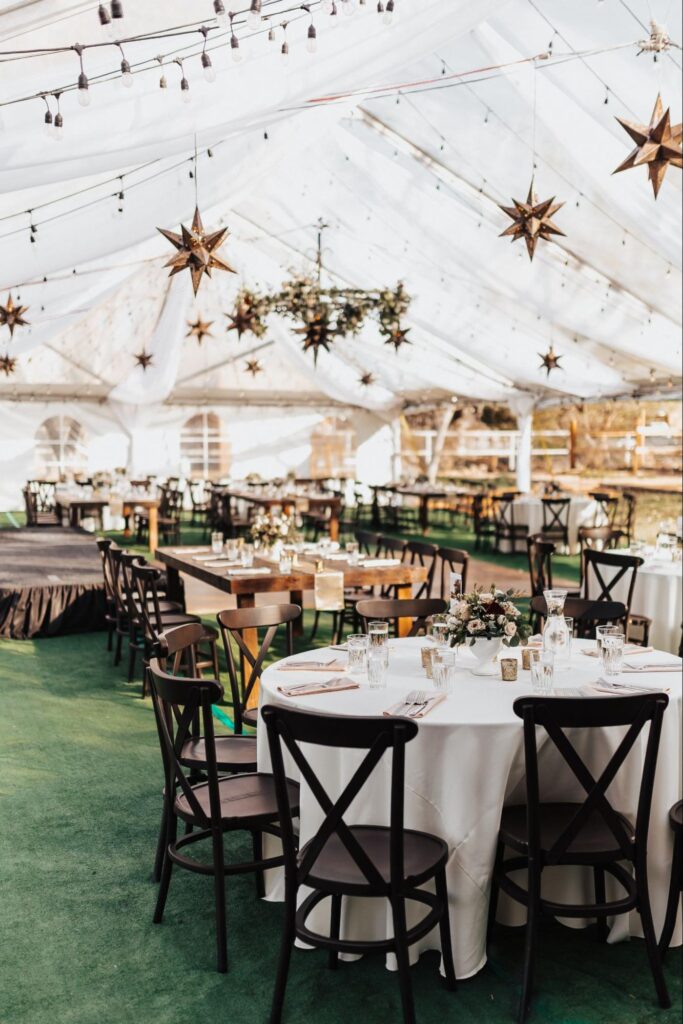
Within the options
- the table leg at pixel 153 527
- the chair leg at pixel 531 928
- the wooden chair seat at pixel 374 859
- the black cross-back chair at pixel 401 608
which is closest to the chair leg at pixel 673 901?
the chair leg at pixel 531 928

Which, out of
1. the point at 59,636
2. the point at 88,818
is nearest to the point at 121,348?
the point at 59,636

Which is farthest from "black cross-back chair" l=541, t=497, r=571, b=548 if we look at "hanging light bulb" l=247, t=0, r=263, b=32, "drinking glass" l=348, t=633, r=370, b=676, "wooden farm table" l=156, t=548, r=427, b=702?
"hanging light bulb" l=247, t=0, r=263, b=32

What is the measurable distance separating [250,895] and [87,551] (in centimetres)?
792

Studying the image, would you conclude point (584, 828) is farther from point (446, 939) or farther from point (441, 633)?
point (441, 633)

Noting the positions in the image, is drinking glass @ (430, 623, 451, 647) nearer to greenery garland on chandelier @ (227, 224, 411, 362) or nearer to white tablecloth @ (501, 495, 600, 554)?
greenery garland on chandelier @ (227, 224, 411, 362)

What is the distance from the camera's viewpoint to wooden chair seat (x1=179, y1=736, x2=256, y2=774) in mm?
3658

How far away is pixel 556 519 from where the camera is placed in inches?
541

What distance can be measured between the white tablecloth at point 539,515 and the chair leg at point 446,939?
1122 centimetres

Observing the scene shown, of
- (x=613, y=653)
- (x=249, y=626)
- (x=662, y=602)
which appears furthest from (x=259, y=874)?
(x=662, y=602)

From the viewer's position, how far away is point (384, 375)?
21.1m

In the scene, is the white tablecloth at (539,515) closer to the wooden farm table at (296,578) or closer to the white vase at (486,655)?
the wooden farm table at (296,578)

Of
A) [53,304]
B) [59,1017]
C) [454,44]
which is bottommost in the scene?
[59,1017]

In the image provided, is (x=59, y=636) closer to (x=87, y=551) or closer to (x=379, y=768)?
(x=87, y=551)

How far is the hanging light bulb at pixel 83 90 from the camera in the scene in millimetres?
3938
